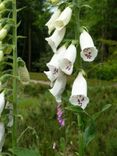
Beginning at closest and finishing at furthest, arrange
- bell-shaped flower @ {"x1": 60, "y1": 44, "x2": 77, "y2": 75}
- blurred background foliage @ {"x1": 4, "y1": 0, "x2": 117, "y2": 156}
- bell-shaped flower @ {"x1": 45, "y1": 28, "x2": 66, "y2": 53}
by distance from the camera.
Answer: bell-shaped flower @ {"x1": 60, "y1": 44, "x2": 77, "y2": 75} → bell-shaped flower @ {"x1": 45, "y1": 28, "x2": 66, "y2": 53} → blurred background foliage @ {"x1": 4, "y1": 0, "x2": 117, "y2": 156}

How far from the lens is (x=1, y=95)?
10.4ft

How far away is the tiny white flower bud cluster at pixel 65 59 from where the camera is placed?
2682 mm

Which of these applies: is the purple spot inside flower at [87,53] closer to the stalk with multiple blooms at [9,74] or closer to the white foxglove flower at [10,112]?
the stalk with multiple blooms at [9,74]

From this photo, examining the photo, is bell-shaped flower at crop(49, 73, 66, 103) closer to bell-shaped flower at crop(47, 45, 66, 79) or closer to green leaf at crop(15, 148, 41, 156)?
bell-shaped flower at crop(47, 45, 66, 79)

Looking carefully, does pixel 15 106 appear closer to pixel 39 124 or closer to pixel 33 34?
pixel 39 124

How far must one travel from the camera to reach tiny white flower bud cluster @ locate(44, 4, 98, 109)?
2.68 m

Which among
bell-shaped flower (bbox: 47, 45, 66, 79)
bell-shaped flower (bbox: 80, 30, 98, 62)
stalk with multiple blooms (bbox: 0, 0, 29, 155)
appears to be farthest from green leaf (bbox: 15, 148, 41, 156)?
→ bell-shaped flower (bbox: 80, 30, 98, 62)

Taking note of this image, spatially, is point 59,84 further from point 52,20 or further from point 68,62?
point 52,20

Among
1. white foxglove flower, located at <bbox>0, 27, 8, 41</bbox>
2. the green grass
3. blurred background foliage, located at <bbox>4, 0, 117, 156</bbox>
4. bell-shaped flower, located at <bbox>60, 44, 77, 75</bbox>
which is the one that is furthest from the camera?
the green grass

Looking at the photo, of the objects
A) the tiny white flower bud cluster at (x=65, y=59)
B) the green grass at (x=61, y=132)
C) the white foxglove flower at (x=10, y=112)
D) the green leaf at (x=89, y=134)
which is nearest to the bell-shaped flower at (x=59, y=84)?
the tiny white flower bud cluster at (x=65, y=59)

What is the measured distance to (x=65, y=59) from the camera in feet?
8.82

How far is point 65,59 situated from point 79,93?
18cm

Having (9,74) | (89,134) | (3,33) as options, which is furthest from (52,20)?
(89,134)

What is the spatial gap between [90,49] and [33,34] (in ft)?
185
